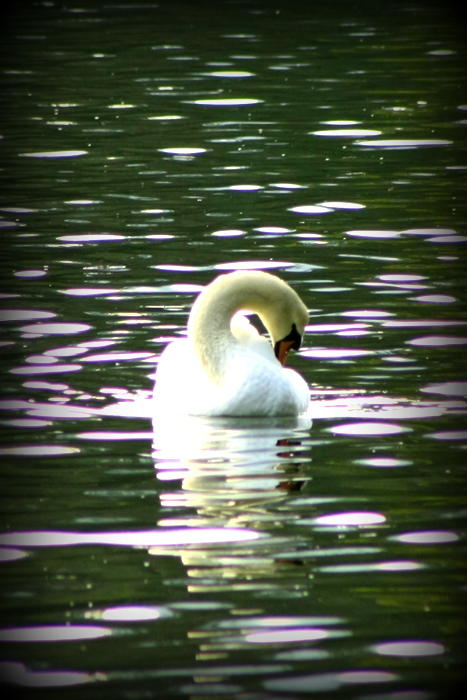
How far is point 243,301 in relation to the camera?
10188 mm

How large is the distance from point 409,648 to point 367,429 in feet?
10.2

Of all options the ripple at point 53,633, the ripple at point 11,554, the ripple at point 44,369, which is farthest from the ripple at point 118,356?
the ripple at point 53,633

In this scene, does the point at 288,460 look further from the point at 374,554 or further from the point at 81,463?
the point at 374,554

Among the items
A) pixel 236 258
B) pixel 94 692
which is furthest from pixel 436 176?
pixel 94 692

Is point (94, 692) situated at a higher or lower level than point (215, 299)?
lower

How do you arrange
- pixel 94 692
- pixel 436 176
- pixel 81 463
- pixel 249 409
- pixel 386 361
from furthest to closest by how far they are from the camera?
pixel 436 176 → pixel 386 361 → pixel 249 409 → pixel 81 463 → pixel 94 692

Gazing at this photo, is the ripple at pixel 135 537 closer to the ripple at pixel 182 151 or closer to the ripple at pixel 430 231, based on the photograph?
the ripple at pixel 430 231

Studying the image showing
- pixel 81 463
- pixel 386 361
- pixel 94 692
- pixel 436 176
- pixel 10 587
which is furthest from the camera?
pixel 436 176

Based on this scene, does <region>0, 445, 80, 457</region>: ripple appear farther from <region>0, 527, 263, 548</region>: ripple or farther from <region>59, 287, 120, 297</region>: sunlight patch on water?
<region>59, 287, 120, 297</region>: sunlight patch on water

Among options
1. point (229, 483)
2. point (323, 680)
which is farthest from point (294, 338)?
point (323, 680)

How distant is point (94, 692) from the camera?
6188mm

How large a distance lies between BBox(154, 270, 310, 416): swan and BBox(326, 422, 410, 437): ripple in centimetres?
37

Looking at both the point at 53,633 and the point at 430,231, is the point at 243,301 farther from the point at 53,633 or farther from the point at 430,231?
the point at 430,231

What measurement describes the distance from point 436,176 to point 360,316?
5.73m
